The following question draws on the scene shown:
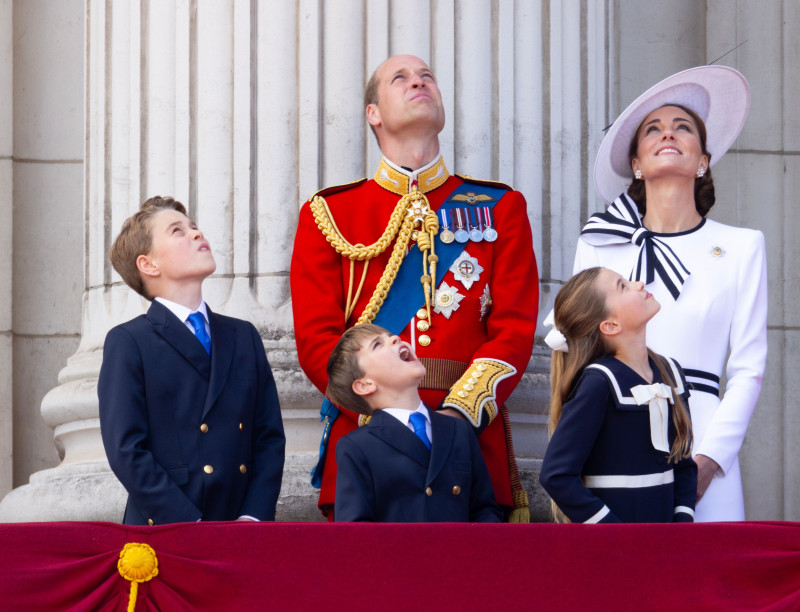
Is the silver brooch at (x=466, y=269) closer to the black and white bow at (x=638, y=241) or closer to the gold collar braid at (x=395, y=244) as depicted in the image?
the gold collar braid at (x=395, y=244)

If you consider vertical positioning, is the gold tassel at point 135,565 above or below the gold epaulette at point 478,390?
below

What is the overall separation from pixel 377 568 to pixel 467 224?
Answer: 1590 millimetres

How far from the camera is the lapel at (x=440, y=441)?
3686 millimetres

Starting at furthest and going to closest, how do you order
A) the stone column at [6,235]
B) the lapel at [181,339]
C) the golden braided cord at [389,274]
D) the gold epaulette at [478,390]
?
1. the stone column at [6,235]
2. the golden braided cord at [389,274]
3. the gold epaulette at [478,390]
4. the lapel at [181,339]

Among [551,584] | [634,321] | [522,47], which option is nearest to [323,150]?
[522,47]

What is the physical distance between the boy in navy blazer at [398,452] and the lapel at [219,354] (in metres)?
0.29

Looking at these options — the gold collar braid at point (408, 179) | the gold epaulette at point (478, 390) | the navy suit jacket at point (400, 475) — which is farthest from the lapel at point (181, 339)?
the gold collar braid at point (408, 179)

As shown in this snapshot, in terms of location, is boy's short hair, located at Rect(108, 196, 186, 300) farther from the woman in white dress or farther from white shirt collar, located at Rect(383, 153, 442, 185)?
the woman in white dress

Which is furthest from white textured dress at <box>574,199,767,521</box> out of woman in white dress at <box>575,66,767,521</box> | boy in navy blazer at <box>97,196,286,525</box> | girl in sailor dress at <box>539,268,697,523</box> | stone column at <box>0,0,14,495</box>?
stone column at <box>0,0,14,495</box>

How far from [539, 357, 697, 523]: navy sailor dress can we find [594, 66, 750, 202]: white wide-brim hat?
108cm

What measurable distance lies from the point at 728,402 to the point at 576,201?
5.42 ft

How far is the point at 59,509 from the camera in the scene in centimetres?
493

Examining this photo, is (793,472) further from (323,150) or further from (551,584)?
(551,584)

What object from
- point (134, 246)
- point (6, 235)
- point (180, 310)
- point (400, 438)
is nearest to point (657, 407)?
point (400, 438)
